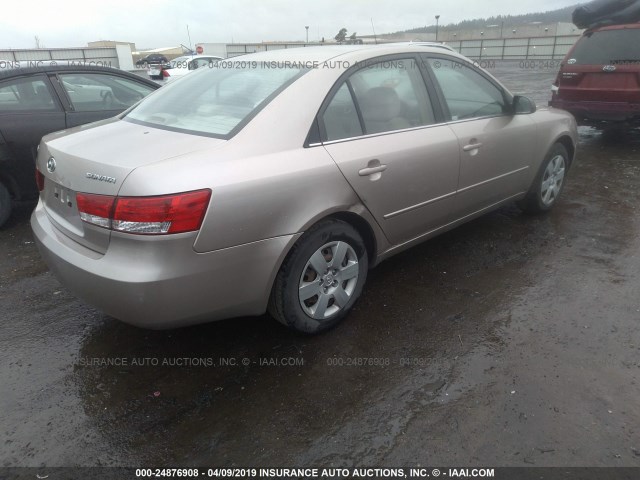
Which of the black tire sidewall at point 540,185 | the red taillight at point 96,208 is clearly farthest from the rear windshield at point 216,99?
the black tire sidewall at point 540,185

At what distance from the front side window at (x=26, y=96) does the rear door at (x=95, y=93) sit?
5.9 inches

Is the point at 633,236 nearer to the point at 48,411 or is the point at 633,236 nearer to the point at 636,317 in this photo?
the point at 636,317

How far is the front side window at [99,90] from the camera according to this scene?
480cm

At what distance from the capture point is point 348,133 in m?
2.79

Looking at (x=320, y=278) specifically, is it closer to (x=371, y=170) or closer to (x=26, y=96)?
(x=371, y=170)

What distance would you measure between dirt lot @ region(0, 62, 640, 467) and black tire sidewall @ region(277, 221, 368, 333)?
118 millimetres

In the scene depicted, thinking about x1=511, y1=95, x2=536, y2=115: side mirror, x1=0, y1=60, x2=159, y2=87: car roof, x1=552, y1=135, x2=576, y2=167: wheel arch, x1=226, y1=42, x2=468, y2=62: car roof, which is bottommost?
x1=552, y1=135, x2=576, y2=167: wheel arch

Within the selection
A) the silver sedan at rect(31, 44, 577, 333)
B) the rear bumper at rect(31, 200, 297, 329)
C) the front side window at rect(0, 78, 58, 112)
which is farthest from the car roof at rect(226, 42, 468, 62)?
the front side window at rect(0, 78, 58, 112)

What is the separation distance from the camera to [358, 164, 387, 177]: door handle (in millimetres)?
2756

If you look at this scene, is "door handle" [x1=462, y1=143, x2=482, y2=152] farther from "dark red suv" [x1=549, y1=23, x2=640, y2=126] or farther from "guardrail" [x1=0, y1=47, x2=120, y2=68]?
"guardrail" [x1=0, y1=47, x2=120, y2=68]

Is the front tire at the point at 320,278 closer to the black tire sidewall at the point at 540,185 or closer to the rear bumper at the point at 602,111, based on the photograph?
the black tire sidewall at the point at 540,185

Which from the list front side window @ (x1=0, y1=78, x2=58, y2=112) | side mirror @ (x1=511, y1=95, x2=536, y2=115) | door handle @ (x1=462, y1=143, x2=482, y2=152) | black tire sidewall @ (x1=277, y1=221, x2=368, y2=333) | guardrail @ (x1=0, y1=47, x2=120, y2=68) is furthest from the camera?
guardrail @ (x1=0, y1=47, x2=120, y2=68)

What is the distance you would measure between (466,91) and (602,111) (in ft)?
15.2

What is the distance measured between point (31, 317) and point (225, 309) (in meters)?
1.58
